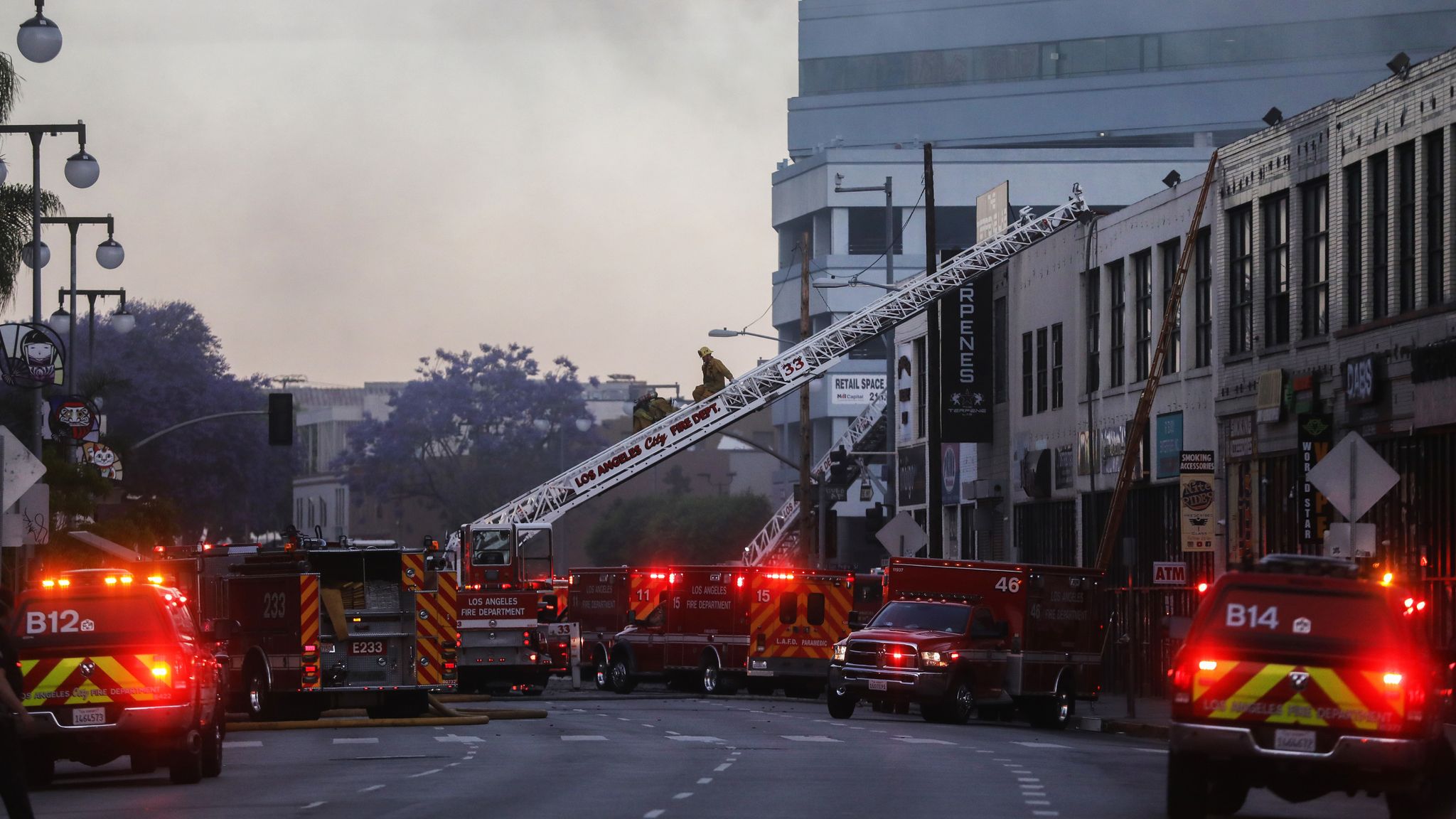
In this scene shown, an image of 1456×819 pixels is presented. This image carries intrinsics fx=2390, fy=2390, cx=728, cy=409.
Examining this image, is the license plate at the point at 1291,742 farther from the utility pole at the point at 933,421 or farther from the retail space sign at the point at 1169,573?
the utility pole at the point at 933,421

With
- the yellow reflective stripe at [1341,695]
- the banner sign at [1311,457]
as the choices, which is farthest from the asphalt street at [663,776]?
the banner sign at [1311,457]

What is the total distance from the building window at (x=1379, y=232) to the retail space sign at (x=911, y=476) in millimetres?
26087

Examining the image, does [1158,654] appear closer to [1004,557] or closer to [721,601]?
[721,601]

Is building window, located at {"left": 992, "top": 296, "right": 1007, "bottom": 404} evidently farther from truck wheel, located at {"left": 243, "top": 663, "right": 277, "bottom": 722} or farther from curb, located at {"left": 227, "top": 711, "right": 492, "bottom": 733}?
truck wheel, located at {"left": 243, "top": 663, "right": 277, "bottom": 722}

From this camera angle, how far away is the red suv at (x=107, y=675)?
2109 centimetres

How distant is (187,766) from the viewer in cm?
2170

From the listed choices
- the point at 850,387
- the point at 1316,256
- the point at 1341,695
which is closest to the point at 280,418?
the point at 1316,256

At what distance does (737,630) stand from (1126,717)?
9758mm

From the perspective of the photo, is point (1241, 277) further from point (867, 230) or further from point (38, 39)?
point (867, 230)

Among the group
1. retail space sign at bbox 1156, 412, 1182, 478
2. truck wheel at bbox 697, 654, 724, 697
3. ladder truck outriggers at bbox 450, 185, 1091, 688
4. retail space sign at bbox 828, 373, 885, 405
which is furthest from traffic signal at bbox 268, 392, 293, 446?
retail space sign at bbox 828, 373, 885, 405

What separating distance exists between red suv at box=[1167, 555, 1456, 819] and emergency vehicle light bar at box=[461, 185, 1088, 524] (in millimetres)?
32975

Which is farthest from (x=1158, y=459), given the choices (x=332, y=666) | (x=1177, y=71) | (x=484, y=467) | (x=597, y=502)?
(x=597, y=502)

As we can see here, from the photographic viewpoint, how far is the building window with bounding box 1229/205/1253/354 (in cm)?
4119

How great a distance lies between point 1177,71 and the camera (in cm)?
10706
